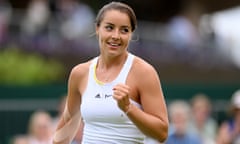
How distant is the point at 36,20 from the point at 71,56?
1.04 meters

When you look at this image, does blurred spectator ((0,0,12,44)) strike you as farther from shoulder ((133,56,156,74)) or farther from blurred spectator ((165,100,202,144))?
shoulder ((133,56,156,74))

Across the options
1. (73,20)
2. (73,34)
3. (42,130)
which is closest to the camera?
(42,130)

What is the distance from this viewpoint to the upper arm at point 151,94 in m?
6.49

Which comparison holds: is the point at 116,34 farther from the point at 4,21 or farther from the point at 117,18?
the point at 4,21

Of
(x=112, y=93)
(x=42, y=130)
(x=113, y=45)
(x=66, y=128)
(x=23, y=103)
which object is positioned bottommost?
(x=23, y=103)

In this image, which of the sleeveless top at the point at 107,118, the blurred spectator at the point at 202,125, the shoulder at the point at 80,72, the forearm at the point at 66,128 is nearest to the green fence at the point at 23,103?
the blurred spectator at the point at 202,125

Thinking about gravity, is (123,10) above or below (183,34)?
above

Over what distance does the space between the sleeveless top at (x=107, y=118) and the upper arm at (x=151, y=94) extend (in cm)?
8

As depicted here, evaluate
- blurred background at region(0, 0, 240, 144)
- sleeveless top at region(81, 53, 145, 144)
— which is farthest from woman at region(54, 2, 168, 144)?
blurred background at region(0, 0, 240, 144)

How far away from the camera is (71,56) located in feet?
61.6

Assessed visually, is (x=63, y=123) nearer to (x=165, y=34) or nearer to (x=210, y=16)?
(x=165, y=34)

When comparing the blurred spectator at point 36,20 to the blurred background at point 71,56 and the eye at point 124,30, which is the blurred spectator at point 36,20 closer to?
the blurred background at point 71,56

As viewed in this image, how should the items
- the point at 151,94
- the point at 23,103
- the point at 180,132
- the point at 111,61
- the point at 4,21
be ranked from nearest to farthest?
the point at 151,94
the point at 111,61
the point at 180,132
the point at 23,103
the point at 4,21

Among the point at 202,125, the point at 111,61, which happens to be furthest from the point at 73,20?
the point at 111,61
